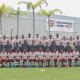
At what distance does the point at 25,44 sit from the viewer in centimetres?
1017

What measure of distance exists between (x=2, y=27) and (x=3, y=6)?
3.58 m

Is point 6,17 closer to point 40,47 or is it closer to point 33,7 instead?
point 33,7

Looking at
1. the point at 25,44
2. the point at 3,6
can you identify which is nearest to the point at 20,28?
Answer: the point at 3,6

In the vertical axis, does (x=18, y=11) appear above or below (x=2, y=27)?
above

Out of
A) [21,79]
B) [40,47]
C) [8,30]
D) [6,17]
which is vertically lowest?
[21,79]

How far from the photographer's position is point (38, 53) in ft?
31.4

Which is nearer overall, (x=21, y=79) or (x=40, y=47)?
(x=21, y=79)

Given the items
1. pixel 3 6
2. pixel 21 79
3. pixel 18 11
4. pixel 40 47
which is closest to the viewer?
pixel 21 79

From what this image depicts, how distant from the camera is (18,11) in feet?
100

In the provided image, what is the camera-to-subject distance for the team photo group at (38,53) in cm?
941

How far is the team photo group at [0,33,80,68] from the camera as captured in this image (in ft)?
30.9

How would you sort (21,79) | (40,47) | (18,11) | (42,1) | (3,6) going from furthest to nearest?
(18,11)
(3,6)
(42,1)
(40,47)
(21,79)

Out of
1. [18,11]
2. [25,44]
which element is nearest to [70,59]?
[25,44]

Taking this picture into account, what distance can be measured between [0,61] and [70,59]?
384 cm
